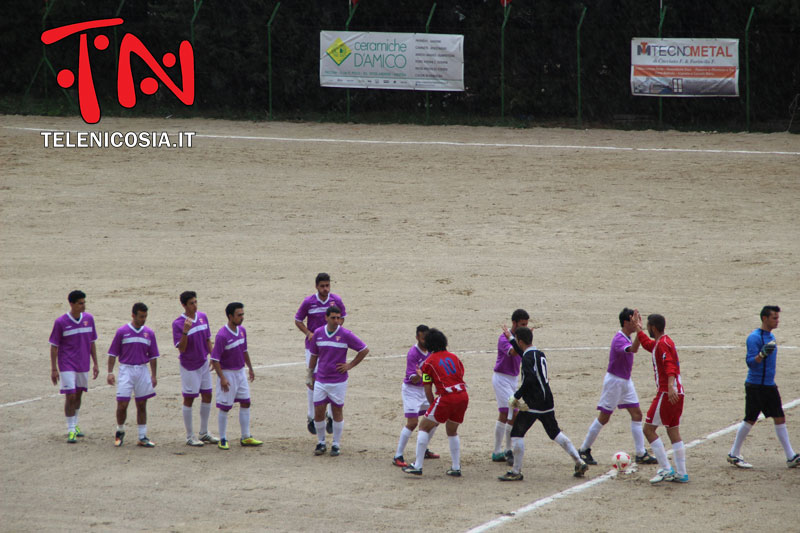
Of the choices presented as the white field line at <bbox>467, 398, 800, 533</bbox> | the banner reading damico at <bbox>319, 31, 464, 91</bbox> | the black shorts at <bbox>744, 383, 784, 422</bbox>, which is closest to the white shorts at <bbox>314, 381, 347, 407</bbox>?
the white field line at <bbox>467, 398, 800, 533</bbox>

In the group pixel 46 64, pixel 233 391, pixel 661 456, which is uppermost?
pixel 46 64

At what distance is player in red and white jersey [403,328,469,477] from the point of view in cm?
1126

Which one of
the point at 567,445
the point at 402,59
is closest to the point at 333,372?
the point at 567,445

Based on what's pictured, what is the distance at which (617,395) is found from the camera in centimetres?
1180

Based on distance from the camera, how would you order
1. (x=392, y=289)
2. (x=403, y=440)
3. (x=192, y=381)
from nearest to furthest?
(x=403, y=440) < (x=192, y=381) < (x=392, y=289)

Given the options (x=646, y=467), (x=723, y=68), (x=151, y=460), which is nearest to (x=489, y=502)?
(x=646, y=467)

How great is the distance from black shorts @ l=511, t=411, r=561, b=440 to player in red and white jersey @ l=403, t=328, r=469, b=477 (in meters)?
0.65

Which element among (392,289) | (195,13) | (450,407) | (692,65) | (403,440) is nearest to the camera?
(450,407)

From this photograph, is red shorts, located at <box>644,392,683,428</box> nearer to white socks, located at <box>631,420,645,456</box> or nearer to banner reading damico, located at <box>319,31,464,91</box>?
white socks, located at <box>631,420,645,456</box>

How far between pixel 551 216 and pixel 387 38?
12.2m

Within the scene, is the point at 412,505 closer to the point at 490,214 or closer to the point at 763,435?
the point at 763,435

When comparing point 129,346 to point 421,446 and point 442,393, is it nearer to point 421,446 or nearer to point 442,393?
point 421,446

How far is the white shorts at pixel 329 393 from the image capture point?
40.0 feet

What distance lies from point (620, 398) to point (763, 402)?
1.68 metres
